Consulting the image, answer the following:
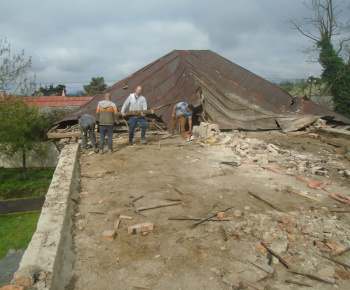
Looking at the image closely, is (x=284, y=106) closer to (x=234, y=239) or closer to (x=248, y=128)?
(x=248, y=128)

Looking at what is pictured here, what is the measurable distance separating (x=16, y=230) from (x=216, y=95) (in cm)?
1069

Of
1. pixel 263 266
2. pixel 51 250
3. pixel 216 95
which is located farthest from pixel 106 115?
pixel 216 95

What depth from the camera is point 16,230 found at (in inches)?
502

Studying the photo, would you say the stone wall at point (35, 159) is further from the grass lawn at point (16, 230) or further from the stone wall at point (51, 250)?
the stone wall at point (51, 250)

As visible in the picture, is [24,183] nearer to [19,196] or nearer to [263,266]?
[19,196]

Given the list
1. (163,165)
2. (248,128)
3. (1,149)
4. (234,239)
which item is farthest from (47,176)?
(234,239)

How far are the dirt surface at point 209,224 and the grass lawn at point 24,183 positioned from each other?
12.6 m

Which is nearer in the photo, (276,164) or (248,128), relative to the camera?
(276,164)

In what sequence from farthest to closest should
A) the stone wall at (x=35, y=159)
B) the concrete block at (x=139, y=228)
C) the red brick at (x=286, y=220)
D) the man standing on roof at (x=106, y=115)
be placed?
the stone wall at (x=35, y=159) < the man standing on roof at (x=106, y=115) < the red brick at (x=286, y=220) < the concrete block at (x=139, y=228)

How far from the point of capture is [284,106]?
12.8 m

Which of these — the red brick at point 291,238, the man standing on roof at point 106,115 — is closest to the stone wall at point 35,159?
the man standing on roof at point 106,115

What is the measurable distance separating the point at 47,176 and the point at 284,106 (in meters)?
15.8

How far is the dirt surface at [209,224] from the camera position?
9.45 feet

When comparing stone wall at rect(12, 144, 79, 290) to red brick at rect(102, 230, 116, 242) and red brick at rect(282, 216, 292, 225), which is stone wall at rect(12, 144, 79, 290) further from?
red brick at rect(282, 216, 292, 225)
